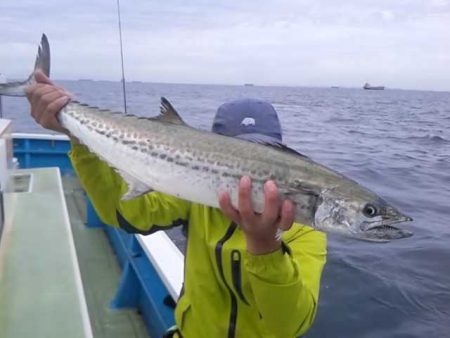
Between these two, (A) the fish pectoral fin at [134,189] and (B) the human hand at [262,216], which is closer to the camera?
(B) the human hand at [262,216]

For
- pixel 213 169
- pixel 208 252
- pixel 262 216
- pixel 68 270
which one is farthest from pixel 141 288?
pixel 262 216

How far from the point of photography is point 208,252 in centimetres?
242

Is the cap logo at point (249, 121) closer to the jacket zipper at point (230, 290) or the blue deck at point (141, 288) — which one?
the jacket zipper at point (230, 290)

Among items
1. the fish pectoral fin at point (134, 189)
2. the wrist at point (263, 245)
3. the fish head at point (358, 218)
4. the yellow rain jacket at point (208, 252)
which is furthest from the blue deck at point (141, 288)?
the fish head at point (358, 218)

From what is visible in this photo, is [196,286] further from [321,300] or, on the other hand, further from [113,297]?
[321,300]

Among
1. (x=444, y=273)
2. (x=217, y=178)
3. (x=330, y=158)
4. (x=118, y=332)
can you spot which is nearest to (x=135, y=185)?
(x=217, y=178)

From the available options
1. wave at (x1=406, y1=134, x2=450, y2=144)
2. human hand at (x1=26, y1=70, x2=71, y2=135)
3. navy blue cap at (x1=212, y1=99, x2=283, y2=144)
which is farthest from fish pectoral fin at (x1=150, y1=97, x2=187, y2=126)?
wave at (x1=406, y1=134, x2=450, y2=144)

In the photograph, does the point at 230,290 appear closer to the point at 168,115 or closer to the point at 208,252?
the point at 208,252

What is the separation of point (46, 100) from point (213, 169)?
88 centimetres

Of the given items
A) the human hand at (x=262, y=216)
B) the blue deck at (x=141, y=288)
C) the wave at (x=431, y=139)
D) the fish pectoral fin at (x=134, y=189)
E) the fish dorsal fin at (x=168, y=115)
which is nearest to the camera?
the human hand at (x=262, y=216)

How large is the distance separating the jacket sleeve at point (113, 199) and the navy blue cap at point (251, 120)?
468 millimetres

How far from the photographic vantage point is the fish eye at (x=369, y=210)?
1.94 metres

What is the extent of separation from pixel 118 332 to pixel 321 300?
2569 millimetres

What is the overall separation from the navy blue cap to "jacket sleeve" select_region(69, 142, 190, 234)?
0.47m
